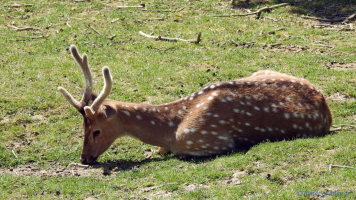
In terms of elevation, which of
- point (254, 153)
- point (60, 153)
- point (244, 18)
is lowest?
point (60, 153)

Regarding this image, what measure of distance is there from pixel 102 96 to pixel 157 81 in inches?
151

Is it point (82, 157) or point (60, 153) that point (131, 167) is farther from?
point (60, 153)

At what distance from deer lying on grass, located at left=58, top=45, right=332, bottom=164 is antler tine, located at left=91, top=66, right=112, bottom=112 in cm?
5

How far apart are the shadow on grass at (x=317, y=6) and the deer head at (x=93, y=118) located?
31.5 feet

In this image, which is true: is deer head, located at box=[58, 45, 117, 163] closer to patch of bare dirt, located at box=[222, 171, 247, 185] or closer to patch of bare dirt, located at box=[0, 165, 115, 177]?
patch of bare dirt, located at box=[0, 165, 115, 177]

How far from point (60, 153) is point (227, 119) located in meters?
2.97

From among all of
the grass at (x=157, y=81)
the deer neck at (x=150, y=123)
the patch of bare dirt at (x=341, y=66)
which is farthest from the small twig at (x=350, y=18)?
the deer neck at (x=150, y=123)

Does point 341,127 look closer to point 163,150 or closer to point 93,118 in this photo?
point 163,150

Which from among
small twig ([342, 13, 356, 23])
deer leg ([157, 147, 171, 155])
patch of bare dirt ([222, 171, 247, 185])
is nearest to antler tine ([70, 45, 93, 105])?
deer leg ([157, 147, 171, 155])

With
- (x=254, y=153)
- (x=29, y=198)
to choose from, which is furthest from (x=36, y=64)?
(x=254, y=153)

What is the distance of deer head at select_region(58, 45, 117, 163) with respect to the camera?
812 centimetres

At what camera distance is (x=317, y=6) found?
1669 centimetres

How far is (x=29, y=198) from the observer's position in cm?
725

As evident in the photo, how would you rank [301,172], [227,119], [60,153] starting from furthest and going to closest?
1. [60,153]
2. [227,119]
3. [301,172]
